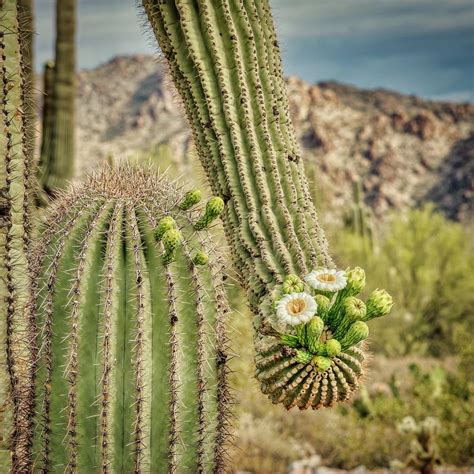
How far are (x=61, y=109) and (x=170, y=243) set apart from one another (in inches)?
137

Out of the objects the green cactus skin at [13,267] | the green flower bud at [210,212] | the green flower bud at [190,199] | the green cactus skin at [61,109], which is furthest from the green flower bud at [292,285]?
the green cactus skin at [61,109]

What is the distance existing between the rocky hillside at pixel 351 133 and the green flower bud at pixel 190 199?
34558 mm

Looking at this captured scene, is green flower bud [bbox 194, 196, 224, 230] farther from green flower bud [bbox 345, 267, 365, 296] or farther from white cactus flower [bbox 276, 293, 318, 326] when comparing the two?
green flower bud [bbox 345, 267, 365, 296]

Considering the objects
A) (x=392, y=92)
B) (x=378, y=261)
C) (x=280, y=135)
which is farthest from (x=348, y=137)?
(x=280, y=135)

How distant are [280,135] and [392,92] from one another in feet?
197

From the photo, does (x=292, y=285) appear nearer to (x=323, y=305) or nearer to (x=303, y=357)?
(x=323, y=305)

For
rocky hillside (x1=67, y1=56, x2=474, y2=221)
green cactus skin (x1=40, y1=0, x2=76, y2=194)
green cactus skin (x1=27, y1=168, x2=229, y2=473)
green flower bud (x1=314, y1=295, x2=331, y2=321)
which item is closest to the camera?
green flower bud (x1=314, y1=295, x2=331, y2=321)

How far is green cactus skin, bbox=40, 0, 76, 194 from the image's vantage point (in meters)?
5.52

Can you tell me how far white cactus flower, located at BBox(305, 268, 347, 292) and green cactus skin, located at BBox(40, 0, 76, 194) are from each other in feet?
11.2

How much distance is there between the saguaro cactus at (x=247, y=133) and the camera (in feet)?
8.89

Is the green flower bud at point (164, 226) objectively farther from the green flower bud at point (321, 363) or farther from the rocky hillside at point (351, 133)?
the rocky hillside at point (351, 133)

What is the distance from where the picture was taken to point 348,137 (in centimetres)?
5312

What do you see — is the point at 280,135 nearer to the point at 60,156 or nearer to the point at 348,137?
the point at 60,156

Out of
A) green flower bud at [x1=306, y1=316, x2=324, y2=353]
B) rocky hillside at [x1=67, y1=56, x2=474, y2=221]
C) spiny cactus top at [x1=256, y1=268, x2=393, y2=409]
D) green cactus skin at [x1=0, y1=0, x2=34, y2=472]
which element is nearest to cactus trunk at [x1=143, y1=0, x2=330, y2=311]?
spiny cactus top at [x1=256, y1=268, x2=393, y2=409]
